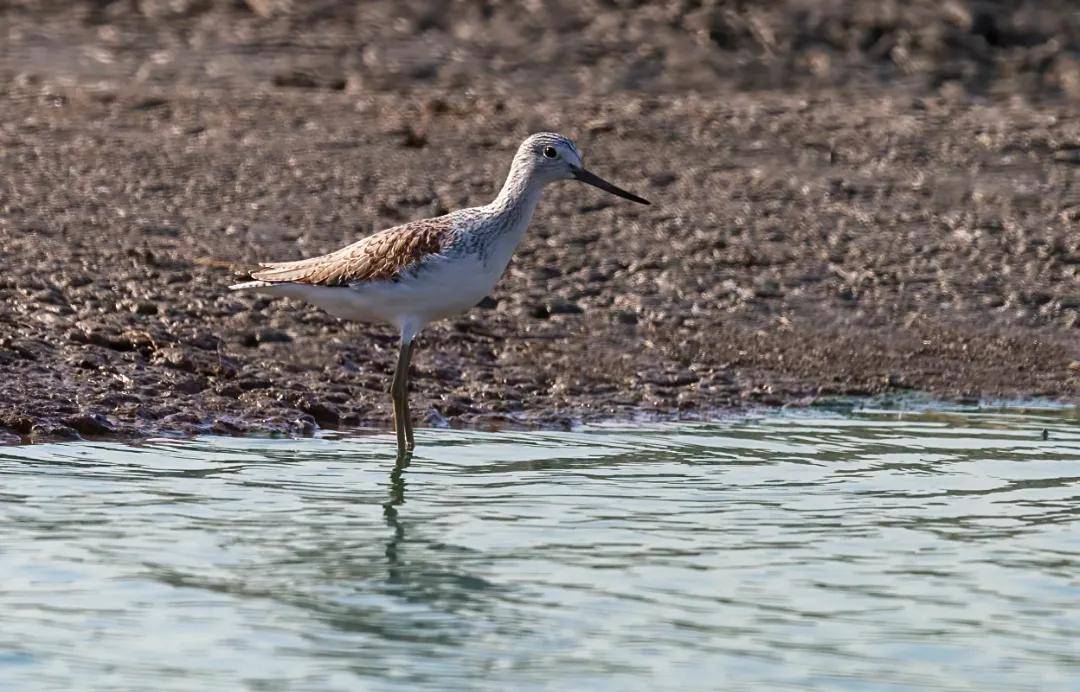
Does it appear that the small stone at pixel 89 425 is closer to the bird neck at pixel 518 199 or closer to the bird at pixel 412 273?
the bird at pixel 412 273

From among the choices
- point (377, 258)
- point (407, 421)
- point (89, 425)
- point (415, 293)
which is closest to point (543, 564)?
point (407, 421)

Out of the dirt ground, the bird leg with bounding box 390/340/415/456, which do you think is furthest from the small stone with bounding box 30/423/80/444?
the bird leg with bounding box 390/340/415/456

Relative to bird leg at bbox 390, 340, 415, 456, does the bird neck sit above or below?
above

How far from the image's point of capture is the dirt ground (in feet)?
30.9

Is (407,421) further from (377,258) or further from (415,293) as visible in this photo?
(377,258)

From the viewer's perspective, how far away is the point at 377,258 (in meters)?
8.57

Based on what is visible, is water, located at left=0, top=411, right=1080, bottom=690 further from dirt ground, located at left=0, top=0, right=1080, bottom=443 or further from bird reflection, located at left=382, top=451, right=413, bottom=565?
dirt ground, located at left=0, top=0, right=1080, bottom=443

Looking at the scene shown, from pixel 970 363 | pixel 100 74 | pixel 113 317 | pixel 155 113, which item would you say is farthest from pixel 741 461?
pixel 100 74

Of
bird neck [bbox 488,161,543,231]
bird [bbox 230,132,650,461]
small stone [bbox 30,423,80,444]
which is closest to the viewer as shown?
small stone [bbox 30,423,80,444]

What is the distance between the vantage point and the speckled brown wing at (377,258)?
8430 mm

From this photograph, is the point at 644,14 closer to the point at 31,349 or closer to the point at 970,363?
the point at 970,363

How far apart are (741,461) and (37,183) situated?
5856 mm

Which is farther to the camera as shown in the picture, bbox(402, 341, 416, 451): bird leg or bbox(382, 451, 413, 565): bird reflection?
bbox(402, 341, 416, 451): bird leg

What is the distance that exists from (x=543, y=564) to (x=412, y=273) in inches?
92.9
